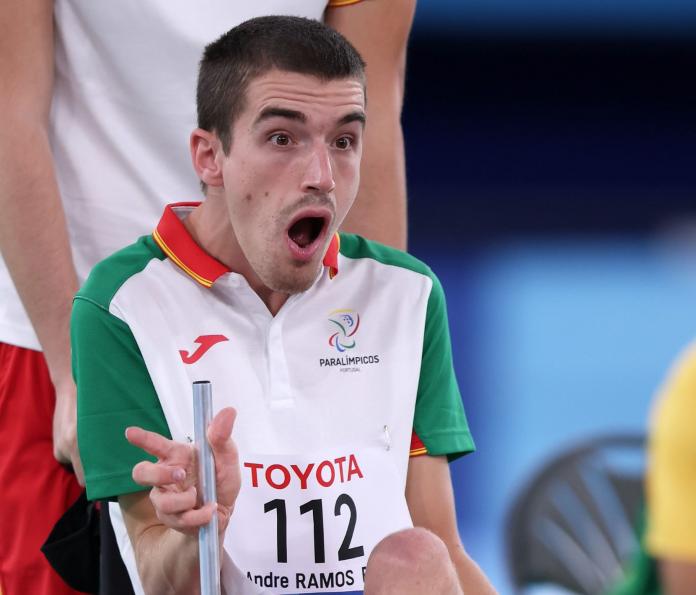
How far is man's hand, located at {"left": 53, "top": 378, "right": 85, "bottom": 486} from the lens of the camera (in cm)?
209

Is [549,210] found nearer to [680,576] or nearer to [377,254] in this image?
[377,254]

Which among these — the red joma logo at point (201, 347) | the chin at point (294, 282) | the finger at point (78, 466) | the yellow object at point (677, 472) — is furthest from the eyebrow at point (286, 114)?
the yellow object at point (677, 472)

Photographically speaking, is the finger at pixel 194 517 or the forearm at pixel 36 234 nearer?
the finger at pixel 194 517

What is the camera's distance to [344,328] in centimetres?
218

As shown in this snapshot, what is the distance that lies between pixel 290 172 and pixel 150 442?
0.52 m

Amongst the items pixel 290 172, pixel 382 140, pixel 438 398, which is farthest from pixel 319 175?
pixel 382 140

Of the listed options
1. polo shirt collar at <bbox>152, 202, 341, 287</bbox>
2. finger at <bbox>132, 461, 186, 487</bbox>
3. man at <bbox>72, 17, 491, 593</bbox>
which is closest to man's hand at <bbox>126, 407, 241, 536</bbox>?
finger at <bbox>132, 461, 186, 487</bbox>

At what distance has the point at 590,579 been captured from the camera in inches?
97.4

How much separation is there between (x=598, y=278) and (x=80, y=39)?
3.33 m

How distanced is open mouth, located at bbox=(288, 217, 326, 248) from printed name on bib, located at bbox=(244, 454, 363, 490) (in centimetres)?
32

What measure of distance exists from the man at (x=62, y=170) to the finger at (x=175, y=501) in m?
0.50

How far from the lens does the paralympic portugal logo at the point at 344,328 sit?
216cm

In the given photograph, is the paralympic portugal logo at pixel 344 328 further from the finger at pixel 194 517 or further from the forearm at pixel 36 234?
the finger at pixel 194 517

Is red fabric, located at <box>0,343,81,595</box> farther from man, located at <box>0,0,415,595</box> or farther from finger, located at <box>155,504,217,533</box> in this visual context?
finger, located at <box>155,504,217,533</box>
